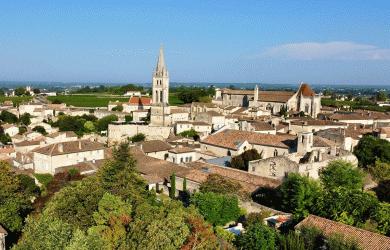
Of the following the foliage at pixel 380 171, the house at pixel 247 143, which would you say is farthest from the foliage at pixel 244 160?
the foliage at pixel 380 171

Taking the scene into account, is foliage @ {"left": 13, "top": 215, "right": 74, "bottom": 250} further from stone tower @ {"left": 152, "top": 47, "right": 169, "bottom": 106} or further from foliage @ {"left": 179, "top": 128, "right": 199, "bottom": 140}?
stone tower @ {"left": 152, "top": 47, "right": 169, "bottom": 106}

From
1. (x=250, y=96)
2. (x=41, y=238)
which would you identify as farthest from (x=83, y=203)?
(x=250, y=96)

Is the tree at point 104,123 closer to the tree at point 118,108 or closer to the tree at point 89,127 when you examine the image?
the tree at point 89,127

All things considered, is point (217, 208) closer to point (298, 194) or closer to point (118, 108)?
point (298, 194)

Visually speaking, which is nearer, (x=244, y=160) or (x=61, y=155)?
(x=244, y=160)

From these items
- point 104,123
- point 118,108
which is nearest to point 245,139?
point 104,123

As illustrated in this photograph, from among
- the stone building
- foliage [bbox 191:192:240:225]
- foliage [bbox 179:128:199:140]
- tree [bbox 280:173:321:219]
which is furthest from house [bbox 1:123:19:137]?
tree [bbox 280:173:321:219]
